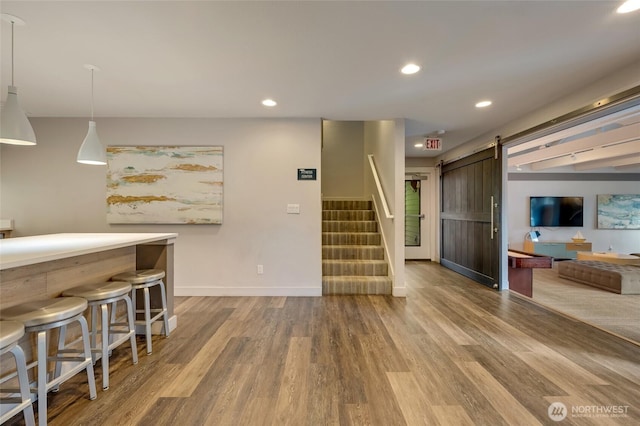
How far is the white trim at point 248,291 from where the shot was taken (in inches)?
159

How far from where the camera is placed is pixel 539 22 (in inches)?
77.1

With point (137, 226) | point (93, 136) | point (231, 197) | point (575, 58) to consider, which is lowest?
point (137, 226)

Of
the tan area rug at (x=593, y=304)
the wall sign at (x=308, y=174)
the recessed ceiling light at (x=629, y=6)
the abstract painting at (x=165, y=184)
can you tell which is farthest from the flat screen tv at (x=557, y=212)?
the abstract painting at (x=165, y=184)

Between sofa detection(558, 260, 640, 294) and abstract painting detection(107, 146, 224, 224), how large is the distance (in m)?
5.88

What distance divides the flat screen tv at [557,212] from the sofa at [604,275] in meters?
3.03

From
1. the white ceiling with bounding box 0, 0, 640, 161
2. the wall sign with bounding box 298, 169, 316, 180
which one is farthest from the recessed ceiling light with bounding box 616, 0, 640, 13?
the wall sign with bounding box 298, 169, 316, 180

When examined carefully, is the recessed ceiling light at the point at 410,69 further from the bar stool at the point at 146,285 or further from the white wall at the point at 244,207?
the bar stool at the point at 146,285

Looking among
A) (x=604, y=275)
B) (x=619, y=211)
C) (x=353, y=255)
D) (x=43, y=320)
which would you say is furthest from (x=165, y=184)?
(x=619, y=211)

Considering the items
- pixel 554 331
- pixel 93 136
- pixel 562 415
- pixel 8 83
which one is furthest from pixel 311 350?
pixel 8 83

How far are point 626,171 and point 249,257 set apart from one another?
10332 millimetres

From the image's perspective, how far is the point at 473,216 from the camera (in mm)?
5109

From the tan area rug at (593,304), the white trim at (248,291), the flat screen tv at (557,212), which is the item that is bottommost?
A: the tan area rug at (593,304)

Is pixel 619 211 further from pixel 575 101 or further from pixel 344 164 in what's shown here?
pixel 344 164

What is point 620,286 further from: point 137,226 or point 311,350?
point 137,226
